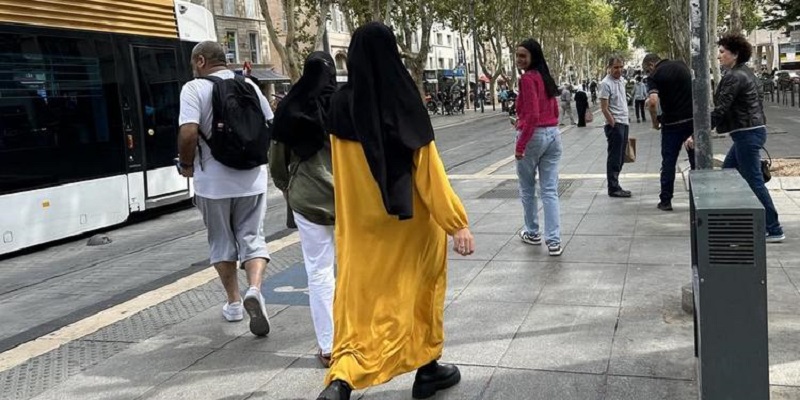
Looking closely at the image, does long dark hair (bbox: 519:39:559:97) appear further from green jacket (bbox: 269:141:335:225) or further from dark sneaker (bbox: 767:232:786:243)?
green jacket (bbox: 269:141:335:225)

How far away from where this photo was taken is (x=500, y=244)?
22.9ft

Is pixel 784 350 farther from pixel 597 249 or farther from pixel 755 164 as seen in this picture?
pixel 755 164

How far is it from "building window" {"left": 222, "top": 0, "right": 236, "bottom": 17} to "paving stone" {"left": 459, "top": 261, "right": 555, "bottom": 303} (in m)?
37.9

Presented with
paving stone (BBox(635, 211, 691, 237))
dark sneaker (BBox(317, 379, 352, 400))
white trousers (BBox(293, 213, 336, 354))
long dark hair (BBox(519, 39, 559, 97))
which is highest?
long dark hair (BBox(519, 39, 559, 97))

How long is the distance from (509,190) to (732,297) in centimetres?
823

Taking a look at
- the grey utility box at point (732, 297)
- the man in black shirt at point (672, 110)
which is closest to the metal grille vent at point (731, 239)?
the grey utility box at point (732, 297)

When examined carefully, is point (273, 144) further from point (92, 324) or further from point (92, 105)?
point (92, 105)

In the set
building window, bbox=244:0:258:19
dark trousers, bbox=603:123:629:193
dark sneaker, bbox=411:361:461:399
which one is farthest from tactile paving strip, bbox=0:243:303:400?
building window, bbox=244:0:258:19

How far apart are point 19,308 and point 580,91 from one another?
1896 centimetres

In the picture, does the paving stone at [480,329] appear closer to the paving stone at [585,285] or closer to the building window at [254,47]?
the paving stone at [585,285]

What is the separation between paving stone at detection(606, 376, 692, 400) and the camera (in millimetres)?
3404

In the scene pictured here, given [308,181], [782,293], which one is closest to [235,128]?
[308,181]

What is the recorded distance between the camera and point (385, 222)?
3.18 meters

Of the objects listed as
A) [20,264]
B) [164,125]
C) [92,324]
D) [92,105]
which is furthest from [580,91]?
[92,324]
